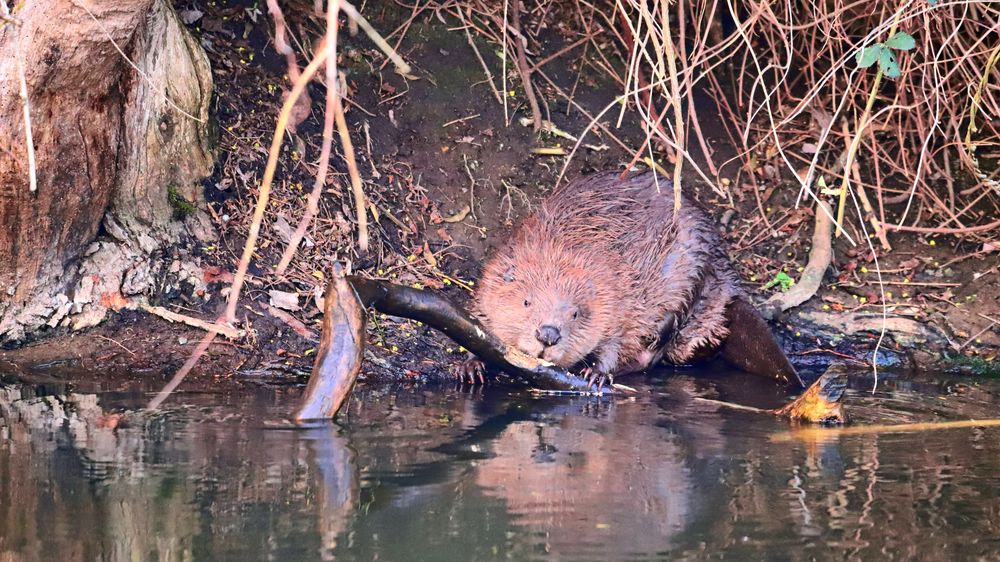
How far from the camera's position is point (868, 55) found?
12.2ft

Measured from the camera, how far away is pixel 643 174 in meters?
5.02

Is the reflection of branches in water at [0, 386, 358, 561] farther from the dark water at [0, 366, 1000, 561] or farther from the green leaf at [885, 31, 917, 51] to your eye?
the green leaf at [885, 31, 917, 51]

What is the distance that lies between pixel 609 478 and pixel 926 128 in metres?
3.11

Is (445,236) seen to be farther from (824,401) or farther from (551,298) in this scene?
(824,401)

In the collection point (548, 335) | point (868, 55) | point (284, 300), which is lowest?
point (548, 335)

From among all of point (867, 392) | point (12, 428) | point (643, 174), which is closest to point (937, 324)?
point (867, 392)

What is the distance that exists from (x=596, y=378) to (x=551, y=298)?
1.47ft

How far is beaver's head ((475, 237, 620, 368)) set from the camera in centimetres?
447

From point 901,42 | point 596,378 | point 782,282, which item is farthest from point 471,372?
point 901,42

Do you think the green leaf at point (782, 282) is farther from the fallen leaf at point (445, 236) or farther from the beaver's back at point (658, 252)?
the fallen leaf at point (445, 236)

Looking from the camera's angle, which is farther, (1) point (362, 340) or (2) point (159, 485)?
(1) point (362, 340)

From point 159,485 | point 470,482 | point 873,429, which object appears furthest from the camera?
point 873,429

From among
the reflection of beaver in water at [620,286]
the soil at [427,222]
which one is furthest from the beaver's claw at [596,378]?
the soil at [427,222]

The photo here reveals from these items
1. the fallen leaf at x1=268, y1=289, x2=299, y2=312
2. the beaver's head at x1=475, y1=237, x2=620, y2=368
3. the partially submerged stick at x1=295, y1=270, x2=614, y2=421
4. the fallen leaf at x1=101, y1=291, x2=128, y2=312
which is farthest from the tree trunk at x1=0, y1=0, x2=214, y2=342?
the beaver's head at x1=475, y1=237, x2=620, y2=368
